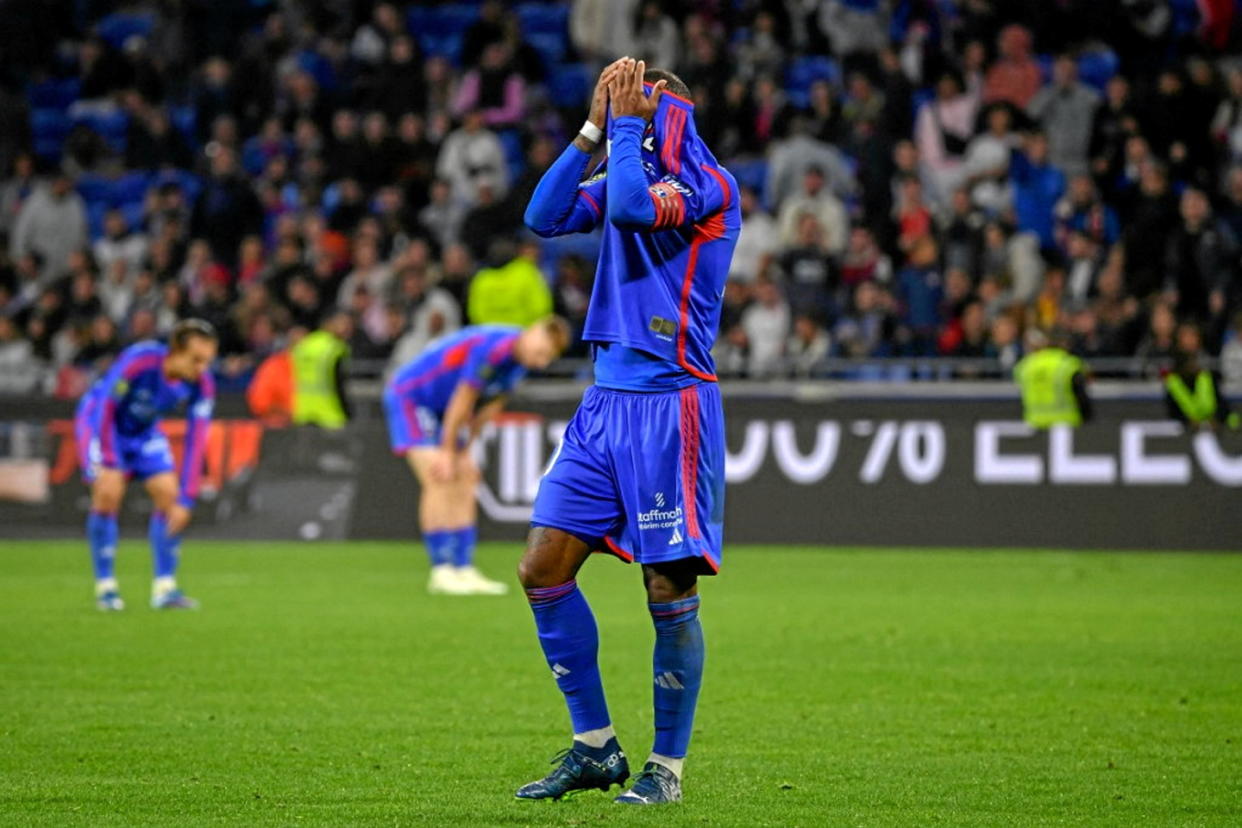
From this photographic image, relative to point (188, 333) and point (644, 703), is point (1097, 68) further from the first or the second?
point (644, 703)

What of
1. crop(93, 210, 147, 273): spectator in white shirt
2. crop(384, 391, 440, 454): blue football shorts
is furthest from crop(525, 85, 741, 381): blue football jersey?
crop(93, 210, 147, 273): spectator in white shirt

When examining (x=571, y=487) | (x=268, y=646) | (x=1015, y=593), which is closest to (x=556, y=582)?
(x=571, y=487)

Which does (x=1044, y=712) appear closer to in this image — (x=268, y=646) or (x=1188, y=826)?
(x=1188, y=826)

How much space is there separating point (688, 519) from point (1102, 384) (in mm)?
13431

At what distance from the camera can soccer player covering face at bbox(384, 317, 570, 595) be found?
15.2 meters

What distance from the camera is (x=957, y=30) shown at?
23.2m

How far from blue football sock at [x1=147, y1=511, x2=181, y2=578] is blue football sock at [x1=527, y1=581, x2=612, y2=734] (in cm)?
769

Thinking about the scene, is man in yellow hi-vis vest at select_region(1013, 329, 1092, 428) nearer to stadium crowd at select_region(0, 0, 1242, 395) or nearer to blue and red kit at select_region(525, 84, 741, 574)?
stadium crowd at select_region(0, 0, 1242, 395)

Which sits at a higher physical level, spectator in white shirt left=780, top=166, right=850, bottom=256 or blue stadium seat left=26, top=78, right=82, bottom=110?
blue stadium seat left=26, top=78, right=82, bottom=110

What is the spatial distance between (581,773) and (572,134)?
17.9 metres

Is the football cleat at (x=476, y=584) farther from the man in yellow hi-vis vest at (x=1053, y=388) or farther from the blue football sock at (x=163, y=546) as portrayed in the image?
the man in yellow hi-vis vest at (x=1053, y=388)

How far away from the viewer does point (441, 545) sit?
51.6ft

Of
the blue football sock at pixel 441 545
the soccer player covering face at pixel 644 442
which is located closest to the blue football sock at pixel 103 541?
the blue football sock at pixel 441 545

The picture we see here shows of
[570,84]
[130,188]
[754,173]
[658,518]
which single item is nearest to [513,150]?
[570,84]
